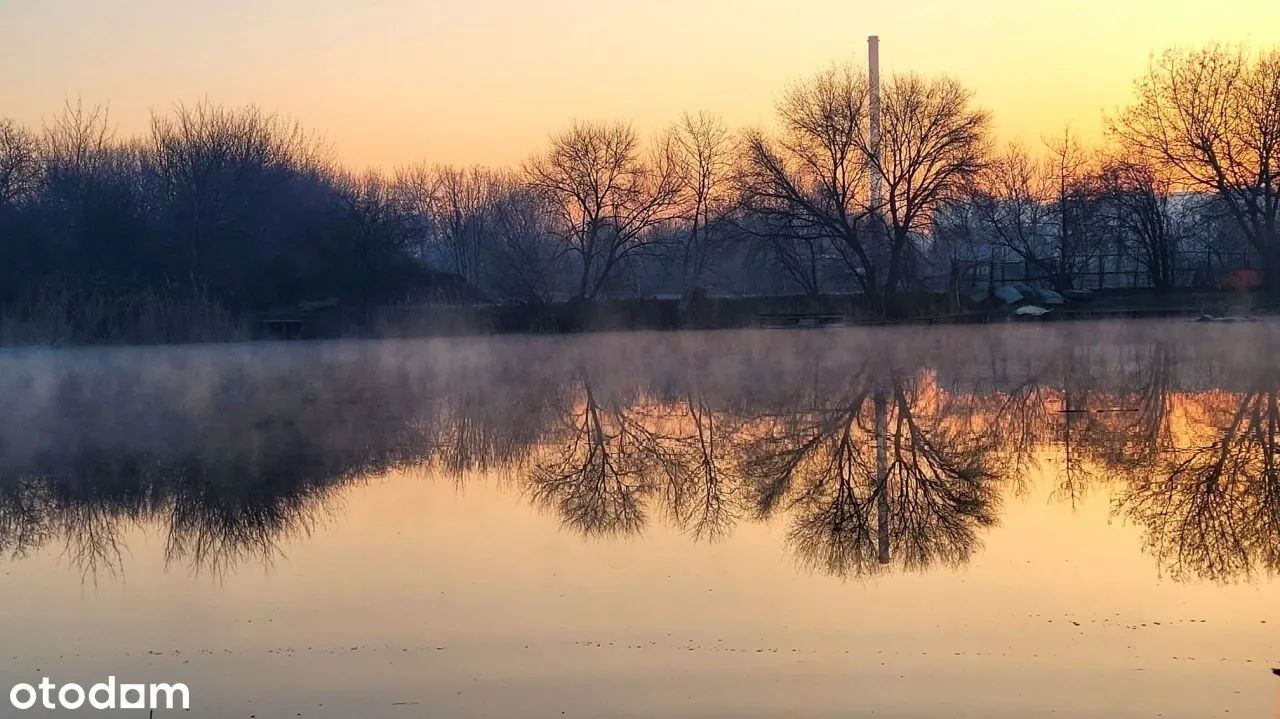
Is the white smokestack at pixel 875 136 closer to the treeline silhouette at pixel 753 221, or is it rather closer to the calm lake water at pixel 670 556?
the treeline silhouette at pixel 753 221

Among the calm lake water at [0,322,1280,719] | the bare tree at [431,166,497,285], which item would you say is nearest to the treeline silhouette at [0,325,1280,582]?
the calm lake water at [0,322,1280,719]

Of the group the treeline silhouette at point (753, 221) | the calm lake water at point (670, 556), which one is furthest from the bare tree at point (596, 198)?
the calm lake water at point (670, 556)

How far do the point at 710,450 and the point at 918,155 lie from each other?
103 feet

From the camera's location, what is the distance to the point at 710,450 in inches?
413

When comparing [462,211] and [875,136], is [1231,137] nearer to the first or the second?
[875,136]

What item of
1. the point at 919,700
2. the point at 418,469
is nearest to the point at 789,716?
the point at 919,700

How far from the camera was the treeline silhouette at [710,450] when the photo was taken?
23.5 ft

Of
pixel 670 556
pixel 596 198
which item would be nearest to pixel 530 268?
pixel 596 198

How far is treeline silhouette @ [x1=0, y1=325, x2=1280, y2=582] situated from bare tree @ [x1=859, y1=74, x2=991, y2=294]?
62.3 feet

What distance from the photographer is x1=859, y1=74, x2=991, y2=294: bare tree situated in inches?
1540

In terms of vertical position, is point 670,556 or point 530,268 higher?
point 530,268

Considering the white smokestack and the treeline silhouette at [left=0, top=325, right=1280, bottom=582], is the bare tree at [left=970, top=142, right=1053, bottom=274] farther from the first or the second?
the treeline silhouette at [left=0, top=325, right=1280, bottom=582]

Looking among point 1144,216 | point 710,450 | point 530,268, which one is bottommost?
point 710,450

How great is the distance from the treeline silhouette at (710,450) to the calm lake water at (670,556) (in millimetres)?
54
